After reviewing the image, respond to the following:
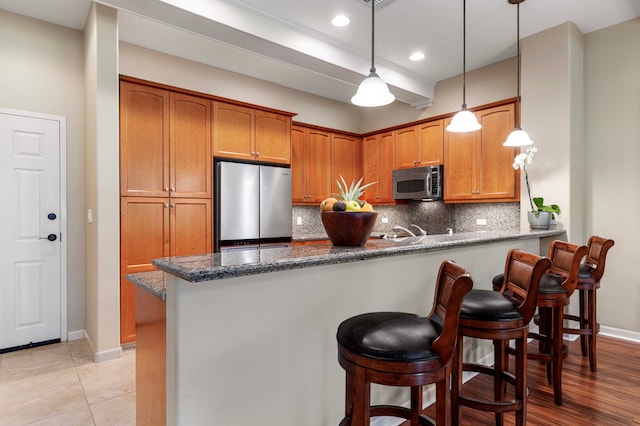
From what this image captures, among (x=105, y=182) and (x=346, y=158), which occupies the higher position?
(x=346, y=158)

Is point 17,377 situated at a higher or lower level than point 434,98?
lower

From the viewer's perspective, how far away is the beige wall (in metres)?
3.13

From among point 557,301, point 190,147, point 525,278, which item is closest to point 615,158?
point 557,301

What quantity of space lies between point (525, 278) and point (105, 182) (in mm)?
3034

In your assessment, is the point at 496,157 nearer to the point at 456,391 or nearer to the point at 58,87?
the point at 456,391

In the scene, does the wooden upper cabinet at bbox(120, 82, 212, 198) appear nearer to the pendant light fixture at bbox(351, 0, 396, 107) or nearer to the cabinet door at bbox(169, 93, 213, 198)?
the cabinet door at bbox(169, 93, 213, 198)

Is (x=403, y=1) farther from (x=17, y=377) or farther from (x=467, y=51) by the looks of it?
(x=17, y=377)

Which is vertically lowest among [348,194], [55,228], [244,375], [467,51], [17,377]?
[17,377]

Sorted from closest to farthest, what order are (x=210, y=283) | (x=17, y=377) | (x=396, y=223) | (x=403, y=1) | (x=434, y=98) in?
1. (x=210, y=283)
2. (x=17, y=377)
3. (x=403, y=1)
4. (x=434, y=98)
5. (x=396, y=223)

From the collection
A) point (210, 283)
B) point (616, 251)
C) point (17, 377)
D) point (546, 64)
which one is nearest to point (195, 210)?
point (17, 377)

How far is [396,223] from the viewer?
521 cm

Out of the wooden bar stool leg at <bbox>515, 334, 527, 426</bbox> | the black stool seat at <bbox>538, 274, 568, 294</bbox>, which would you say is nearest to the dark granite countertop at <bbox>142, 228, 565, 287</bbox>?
the wooden bar stool leg at <bbox>515, 334, 527, 426</bbox>

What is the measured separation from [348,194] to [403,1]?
1.98m

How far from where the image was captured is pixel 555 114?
3205 millimetres
